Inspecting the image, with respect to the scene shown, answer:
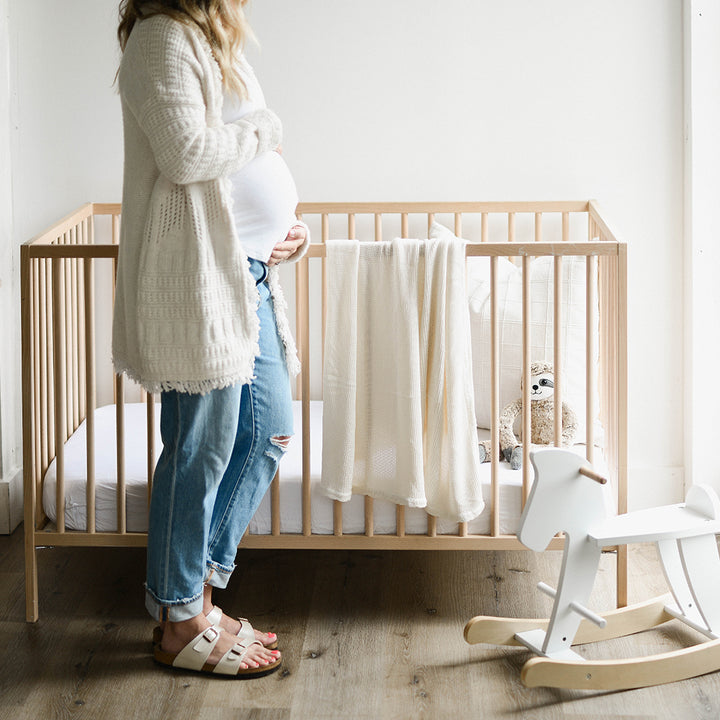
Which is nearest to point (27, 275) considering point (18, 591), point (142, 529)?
point (142, 529)

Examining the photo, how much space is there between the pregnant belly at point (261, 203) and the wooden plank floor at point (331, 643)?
783 mm

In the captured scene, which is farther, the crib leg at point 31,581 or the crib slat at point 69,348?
the crib slat at point 69,348

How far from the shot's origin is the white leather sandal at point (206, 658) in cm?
173

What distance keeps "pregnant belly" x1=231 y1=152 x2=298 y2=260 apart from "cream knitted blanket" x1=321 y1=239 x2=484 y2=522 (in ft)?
0.64

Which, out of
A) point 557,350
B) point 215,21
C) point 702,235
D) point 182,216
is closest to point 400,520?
point 557,350

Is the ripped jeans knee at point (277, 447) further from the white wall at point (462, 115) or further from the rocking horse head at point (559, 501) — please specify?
the white wall at point (462, 115)

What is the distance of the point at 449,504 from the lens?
74.0 inches

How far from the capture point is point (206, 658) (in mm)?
1735

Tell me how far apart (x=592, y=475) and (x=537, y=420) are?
508mm

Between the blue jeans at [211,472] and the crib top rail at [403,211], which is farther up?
the crib top rail at [403,211]

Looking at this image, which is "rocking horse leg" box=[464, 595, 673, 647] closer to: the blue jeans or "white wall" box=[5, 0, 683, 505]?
the blue jeans

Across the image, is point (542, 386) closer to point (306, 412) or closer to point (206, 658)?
point (306, 412)

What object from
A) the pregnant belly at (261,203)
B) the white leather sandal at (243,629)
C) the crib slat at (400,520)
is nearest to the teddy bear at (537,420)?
the crib slat at (400,520)

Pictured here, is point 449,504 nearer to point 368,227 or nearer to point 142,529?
point 142,529
